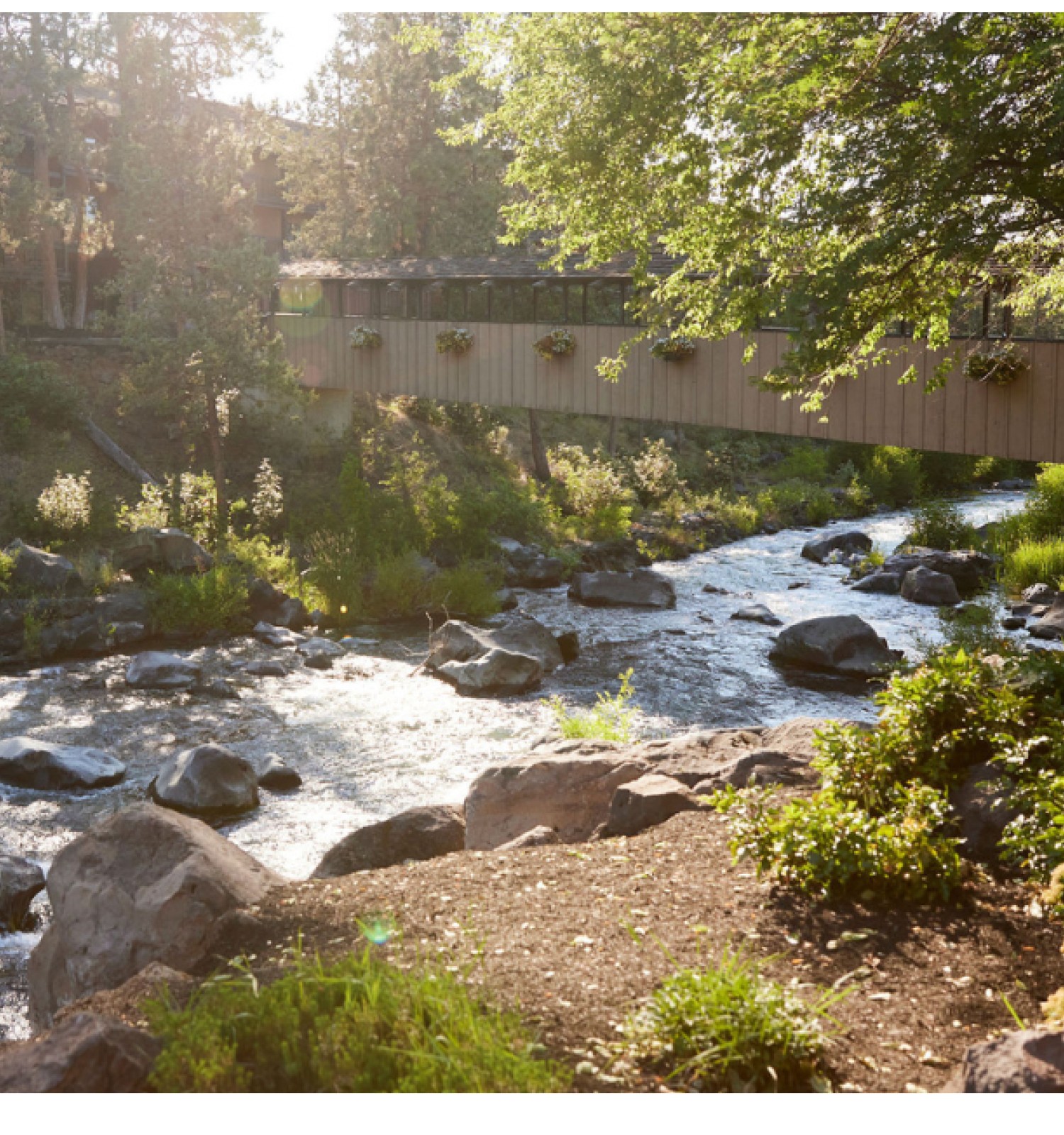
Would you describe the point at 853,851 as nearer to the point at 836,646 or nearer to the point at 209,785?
the point at 209,785

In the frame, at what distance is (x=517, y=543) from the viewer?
69.7ft

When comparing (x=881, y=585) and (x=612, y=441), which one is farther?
(x=612, y=441)

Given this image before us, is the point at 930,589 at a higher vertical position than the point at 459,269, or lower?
lower

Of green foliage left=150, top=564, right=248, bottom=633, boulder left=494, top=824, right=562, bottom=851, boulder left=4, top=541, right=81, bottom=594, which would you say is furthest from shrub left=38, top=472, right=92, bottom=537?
boulder left=494, top=824, right=562, bottom=851

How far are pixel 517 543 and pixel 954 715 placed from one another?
1600 centimetres

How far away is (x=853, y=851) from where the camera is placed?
4.54 m

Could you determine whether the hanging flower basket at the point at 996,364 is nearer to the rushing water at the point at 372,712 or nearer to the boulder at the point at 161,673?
the rushing water at the point at 372,712

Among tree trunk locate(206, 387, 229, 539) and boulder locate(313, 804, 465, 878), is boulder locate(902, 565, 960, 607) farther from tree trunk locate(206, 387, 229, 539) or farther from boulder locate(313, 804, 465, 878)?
boulder locate(313, 804, 465, 878)

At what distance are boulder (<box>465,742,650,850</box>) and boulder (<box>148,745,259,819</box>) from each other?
3.17m

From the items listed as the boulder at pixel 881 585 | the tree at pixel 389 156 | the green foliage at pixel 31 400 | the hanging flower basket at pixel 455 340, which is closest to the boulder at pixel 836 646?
the boulder at pixel 881 585

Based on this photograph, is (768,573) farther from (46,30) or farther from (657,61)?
(46,30)

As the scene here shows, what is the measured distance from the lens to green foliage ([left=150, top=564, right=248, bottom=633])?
51.4 feet

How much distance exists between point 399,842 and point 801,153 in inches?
214

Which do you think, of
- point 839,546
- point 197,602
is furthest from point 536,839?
point 839,546
